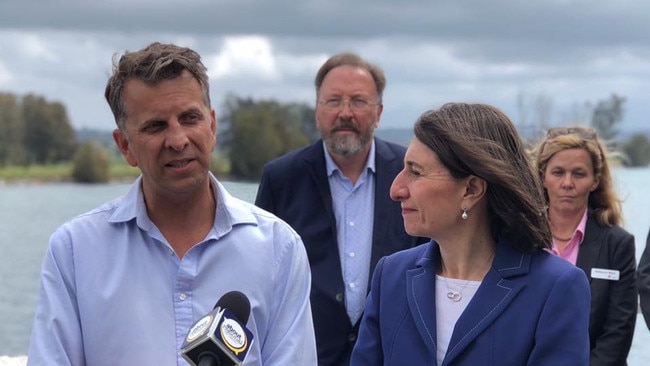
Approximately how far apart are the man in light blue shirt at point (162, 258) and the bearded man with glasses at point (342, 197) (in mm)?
1966

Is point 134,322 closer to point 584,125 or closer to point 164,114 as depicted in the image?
point 164,114

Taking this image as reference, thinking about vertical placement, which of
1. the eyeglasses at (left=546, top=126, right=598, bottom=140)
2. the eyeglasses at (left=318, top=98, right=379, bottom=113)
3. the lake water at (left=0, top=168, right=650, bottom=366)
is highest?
the eyeglasses at (left=318, top=98, right=379, bottom=113)

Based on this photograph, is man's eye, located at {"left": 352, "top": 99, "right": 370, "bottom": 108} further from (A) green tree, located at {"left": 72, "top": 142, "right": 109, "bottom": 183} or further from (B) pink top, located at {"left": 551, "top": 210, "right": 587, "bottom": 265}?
(A) green tree, located at {"left": 72, "top": 142, "right": 109, "bottom": 183}

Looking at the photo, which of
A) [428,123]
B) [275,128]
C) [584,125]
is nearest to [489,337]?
[428,123]

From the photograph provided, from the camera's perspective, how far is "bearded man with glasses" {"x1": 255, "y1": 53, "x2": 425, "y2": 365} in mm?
5195

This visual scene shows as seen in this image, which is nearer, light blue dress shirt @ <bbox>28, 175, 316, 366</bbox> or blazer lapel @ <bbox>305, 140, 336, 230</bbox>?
light blue dress shirt @ <bbox>28, 175, 316, 366</bbox>

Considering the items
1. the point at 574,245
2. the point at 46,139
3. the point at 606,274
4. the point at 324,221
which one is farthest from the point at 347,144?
the point at 46,139

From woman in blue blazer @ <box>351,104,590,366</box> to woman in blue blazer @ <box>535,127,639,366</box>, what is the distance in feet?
7.57

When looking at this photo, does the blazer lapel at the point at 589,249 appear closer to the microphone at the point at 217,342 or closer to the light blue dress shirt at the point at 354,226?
the light blue dress shirt at the point at 354,226

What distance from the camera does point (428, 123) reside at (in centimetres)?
316

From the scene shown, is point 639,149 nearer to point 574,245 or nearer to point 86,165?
point 574,245

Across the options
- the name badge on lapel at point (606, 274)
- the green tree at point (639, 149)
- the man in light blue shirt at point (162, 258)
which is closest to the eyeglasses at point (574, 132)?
the name badge on lapel at point (606, 274)

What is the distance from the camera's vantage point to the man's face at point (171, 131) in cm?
310

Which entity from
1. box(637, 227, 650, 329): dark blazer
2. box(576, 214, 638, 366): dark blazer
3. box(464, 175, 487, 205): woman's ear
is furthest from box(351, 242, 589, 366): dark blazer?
box(576, 214, 638, 366): dark blazer
